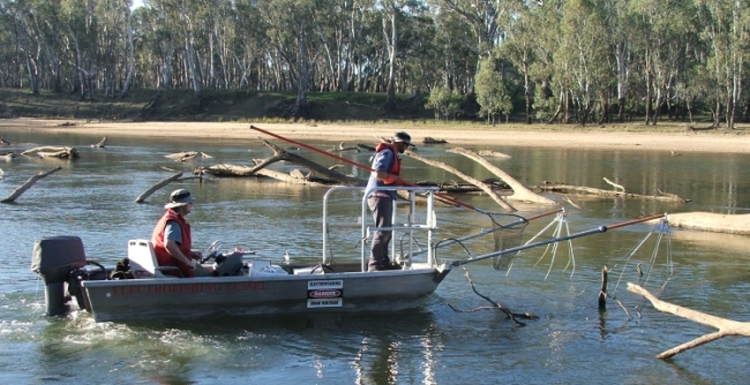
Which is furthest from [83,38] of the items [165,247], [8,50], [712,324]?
[712,324]

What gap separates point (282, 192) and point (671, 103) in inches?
1976

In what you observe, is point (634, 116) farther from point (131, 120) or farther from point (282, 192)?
point (282, 192)

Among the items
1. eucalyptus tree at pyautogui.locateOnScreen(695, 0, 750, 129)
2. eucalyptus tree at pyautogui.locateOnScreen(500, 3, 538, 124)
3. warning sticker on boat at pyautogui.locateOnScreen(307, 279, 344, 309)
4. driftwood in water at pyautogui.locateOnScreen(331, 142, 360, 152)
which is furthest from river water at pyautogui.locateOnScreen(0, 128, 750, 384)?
eucalyptus tree at pyautogui.locateOnScreen(500, 3, 538, 124)

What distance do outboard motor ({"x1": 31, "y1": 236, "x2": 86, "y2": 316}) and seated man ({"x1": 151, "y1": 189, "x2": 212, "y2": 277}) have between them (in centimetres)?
89

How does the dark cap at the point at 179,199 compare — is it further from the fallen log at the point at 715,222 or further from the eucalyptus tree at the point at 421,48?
the eucalyptus tree at the point at 421,48

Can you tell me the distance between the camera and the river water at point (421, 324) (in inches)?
321

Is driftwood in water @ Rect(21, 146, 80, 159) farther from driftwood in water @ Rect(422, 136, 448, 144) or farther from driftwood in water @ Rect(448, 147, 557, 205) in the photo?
driftwood in water @ Rect(422, 136, 448, 144)

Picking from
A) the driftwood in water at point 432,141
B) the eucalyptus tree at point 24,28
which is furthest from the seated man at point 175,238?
the eucalyptus tree at point 24,28

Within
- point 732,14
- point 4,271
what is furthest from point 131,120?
point 4,271

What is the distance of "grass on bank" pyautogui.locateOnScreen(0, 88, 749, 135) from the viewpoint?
2670 inches

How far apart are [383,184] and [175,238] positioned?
2.57m

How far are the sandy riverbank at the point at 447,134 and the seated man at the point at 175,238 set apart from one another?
2972cm

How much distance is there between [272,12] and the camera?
235ft

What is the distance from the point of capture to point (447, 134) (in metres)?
52.8
